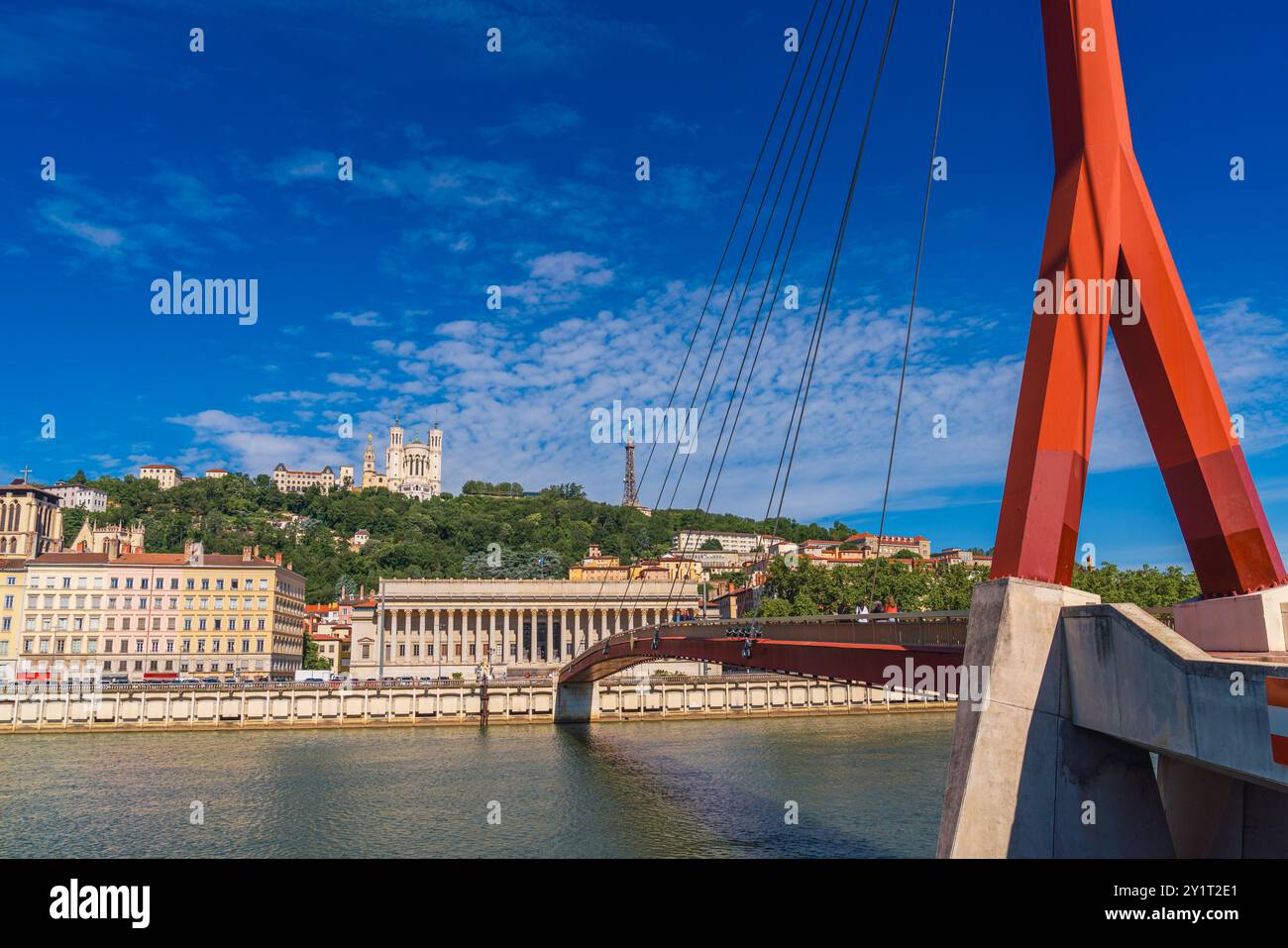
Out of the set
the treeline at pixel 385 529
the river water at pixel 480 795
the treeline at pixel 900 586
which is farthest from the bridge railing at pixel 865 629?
the treeline at pixel 385 529

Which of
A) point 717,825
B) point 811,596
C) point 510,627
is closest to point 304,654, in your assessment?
point 510,627

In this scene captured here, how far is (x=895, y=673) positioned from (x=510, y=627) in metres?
90.8

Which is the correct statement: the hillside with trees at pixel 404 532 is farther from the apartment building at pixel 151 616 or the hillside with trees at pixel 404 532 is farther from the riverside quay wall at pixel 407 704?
the apartment building at pixel 151 616

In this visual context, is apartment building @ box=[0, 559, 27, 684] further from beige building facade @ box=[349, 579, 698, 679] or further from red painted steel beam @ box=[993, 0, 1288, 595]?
red painted steel beam @ box=[993, 0, 1288, 595]

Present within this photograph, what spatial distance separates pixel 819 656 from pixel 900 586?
198 feet

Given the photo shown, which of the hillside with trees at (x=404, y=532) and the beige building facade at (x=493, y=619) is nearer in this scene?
the beige building facade at (x=493, y=619)

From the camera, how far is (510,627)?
10419 cm

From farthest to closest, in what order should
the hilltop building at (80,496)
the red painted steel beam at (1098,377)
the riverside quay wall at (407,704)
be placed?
1. the hilltop building at (80,496)
2. the riverside quay wall at (407,704)
3. the red painted steel beam at (1098,377)

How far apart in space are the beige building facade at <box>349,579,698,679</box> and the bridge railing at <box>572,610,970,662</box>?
70.7m

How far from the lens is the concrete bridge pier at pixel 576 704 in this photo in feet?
195

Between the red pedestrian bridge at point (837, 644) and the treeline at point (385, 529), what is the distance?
327ft

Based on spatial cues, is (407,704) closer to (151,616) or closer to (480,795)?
(480,795)

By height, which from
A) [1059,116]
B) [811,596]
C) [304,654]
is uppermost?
[1059,116]
